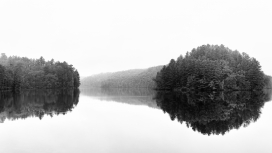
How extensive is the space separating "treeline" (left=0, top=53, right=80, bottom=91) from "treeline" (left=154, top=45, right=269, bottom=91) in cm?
6518

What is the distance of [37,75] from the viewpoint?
153375 millimetres

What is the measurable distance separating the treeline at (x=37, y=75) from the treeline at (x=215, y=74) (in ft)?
214

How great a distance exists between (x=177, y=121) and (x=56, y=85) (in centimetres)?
14422

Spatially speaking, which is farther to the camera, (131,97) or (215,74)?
(215,74)

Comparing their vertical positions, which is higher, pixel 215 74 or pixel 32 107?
pixel 215 74

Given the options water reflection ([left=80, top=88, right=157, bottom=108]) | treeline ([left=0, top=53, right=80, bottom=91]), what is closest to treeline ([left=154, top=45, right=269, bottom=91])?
water reflection ([left=80, top=88, right=157, bottom=108])

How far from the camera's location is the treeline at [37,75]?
132 m

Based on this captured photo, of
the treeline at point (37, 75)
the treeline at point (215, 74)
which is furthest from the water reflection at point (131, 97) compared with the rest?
the treeline at point (37, 75)

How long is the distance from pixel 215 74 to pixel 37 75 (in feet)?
309

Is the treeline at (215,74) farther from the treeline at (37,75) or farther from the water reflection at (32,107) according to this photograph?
the water reflection at (32,107)

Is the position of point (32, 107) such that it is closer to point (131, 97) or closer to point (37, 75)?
point (131, 97)

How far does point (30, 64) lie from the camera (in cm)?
16862

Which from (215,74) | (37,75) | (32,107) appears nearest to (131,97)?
(32,107)

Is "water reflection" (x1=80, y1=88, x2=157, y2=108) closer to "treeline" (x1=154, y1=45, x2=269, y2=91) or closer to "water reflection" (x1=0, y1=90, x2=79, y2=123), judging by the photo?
"water reflection" (x1=0, y1=90, x2=79, y2=123)
